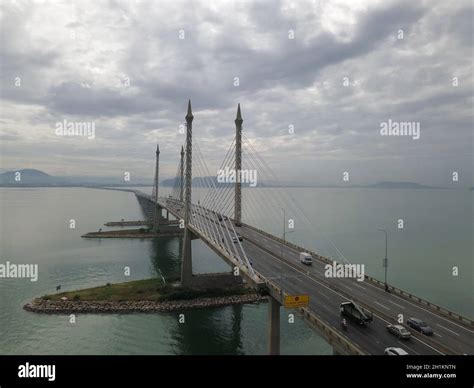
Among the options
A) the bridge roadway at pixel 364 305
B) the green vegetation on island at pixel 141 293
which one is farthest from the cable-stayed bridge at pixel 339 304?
the green vegetation on island at pixel 141 293

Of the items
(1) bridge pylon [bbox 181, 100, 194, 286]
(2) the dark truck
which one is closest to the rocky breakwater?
(1) bridge pylon [bbox 181, 100, 194, 286]

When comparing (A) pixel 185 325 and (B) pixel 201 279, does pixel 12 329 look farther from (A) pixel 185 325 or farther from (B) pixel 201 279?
(B) pixel 201 279

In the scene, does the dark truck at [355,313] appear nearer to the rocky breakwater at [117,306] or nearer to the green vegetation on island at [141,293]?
the rocky breakwater at [117,306]

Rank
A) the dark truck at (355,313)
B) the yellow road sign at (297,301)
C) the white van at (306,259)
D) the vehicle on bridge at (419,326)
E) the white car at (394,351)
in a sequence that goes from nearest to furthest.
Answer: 1. the white car at (394,351)
2. the vehicle on bridge at (419,326)
3. the dark truck at (355,313)
4. the yellow road sign at (297,301)
5. the white van at (306,259)

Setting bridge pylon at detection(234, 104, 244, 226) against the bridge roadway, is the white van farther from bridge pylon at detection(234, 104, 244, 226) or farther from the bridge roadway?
bridge pylon at detection(234, 104, 244, 226)

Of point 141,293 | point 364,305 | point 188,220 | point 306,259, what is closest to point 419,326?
point 364,305

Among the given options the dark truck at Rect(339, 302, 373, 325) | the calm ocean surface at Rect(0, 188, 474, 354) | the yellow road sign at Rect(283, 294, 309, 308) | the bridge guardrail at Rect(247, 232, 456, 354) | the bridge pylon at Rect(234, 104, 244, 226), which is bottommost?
the calm ocean surface at Rect(0, 188, 474, 354)
